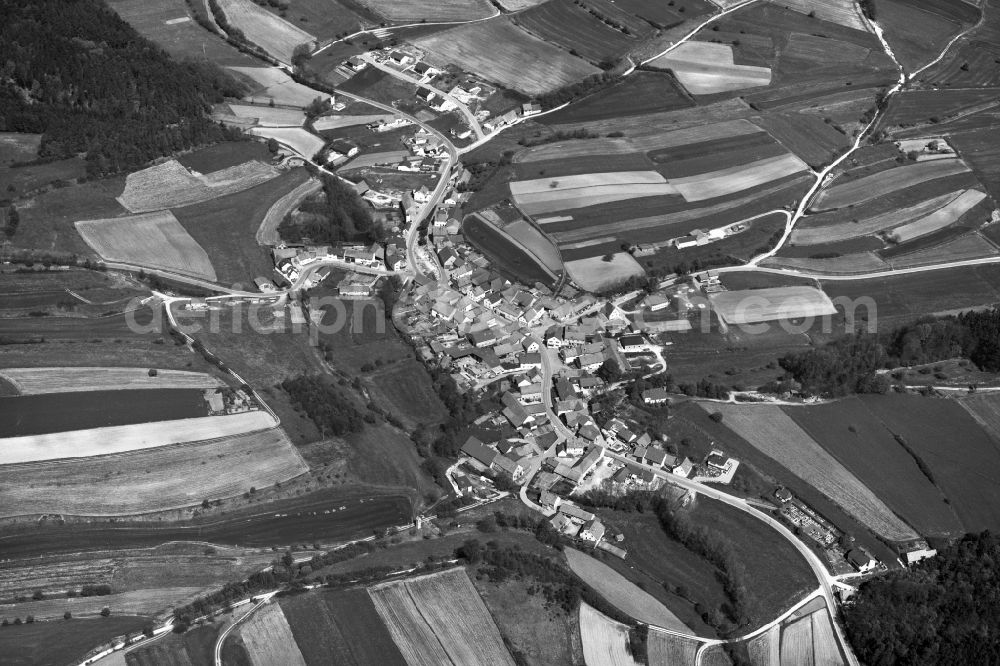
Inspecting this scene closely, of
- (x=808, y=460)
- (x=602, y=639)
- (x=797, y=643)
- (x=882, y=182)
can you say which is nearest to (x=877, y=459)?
(x=808, y=460)

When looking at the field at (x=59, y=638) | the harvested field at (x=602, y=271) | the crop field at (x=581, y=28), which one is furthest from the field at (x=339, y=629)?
the crop field at (x=581, y=28)

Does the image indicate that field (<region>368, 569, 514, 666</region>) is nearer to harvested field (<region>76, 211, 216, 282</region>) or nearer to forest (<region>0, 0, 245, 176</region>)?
harvested field (<region>76, 211, 216, 282</region>)

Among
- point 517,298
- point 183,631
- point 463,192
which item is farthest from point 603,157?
point 183,631

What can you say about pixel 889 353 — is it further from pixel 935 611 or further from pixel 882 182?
pixel 882 182

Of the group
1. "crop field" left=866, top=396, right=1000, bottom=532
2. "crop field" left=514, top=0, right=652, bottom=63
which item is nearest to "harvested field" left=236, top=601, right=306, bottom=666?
"crop field" left=866, top=396, right=1000, bottom=532

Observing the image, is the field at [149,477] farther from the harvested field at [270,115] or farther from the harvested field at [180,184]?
the harvested field at [270,115]

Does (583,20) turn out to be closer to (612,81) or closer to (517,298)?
(612,81)
